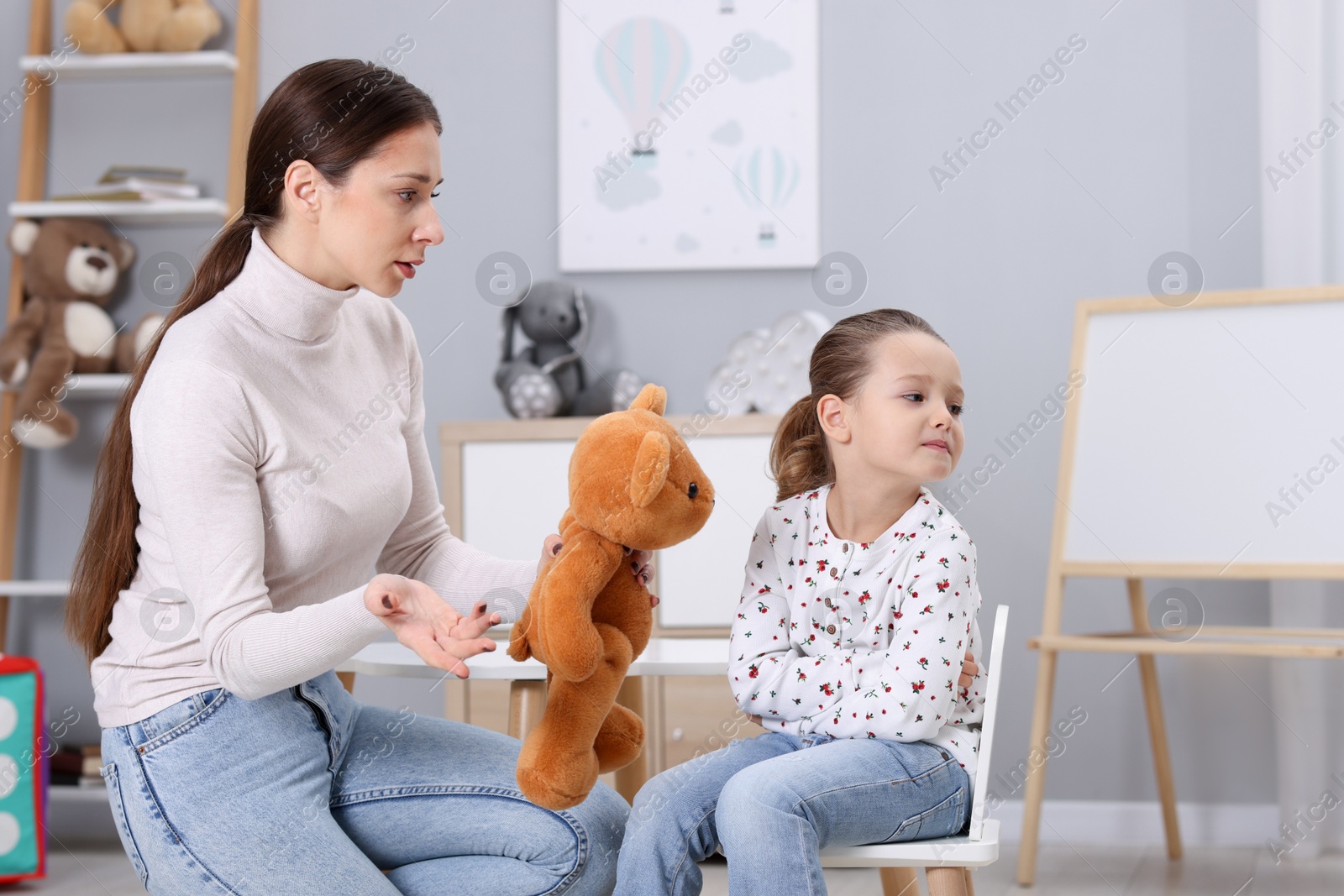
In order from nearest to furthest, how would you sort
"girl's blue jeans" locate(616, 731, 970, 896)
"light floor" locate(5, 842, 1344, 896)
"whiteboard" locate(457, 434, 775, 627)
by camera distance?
"girl's blue jeans" locate(616, 731, 970, 896), "light floor" locate(5, 842, 1344, 896), "whiteboard" locate(457, 434, 775, 627)

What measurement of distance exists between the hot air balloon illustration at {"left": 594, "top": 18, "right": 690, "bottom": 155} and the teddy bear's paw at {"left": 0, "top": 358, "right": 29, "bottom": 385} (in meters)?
1.44

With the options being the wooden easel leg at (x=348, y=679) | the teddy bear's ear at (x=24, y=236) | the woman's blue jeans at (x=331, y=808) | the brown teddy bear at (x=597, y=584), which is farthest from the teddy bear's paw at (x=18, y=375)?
the brown teddy bear at (x=597, y=584)

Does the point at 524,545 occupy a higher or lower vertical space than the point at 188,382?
lower

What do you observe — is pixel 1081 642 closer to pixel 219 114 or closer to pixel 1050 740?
pixel 1050 740

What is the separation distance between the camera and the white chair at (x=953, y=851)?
3.82ft

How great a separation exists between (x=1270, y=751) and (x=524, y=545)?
1.62m

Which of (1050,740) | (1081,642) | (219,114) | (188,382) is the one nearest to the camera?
(188,382)

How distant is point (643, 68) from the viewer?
279 centimetres

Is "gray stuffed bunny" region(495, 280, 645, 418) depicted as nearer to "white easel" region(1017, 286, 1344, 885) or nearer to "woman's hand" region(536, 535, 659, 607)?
"white easel" region(1017, 286, 1344, 885)

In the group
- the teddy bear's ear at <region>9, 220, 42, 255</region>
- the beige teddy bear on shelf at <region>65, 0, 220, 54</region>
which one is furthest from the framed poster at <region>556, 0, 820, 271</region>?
the teddy bear's ear at <region>9, 220, 42, 255</region>

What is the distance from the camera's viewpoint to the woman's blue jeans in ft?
3.80

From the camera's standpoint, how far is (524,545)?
2.45m

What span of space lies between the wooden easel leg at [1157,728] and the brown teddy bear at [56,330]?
2165 millimetres

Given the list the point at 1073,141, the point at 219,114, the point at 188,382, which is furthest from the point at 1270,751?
the point at 219,114
